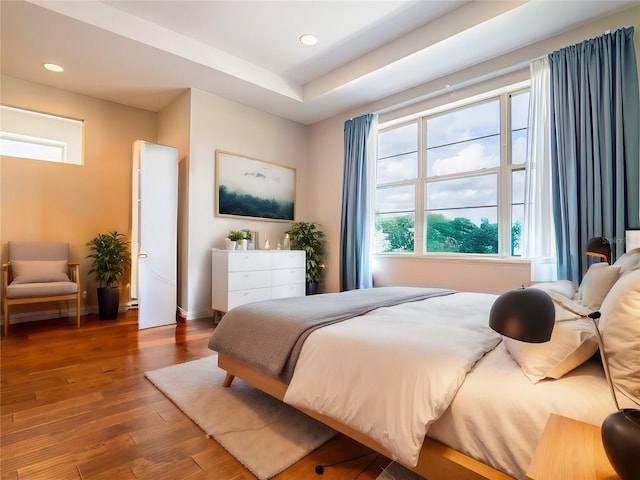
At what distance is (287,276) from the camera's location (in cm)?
453

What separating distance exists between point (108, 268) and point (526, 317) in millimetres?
4678

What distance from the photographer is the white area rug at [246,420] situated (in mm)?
1508

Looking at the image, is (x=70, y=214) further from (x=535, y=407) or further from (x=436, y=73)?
(x=535, y=407)

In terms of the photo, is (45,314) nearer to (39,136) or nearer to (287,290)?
(39,136)

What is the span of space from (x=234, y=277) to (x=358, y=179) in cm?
218

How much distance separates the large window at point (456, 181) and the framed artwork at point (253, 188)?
1.46 m

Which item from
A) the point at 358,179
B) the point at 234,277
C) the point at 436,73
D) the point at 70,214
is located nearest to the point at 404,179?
the point at 358,179

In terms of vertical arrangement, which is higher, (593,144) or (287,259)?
(593,144)

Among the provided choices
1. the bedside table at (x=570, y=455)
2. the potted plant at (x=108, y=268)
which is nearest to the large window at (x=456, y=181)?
the bedside table at (x=570, y=455)

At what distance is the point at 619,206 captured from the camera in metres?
2.66

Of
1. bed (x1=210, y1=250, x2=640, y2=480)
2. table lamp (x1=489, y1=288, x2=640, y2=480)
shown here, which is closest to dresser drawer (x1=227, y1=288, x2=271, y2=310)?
bed (x1=210, y1=250, x2=640, y2=480)

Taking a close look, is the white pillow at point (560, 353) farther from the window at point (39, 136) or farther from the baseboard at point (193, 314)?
the window at point (39, 136)

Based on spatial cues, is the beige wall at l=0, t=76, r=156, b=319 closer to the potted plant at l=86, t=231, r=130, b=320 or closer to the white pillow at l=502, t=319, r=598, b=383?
the potted plant at l=86, t=231, r=130, b=320

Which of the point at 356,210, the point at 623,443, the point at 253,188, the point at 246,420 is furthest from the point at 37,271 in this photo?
the point at 623,443
